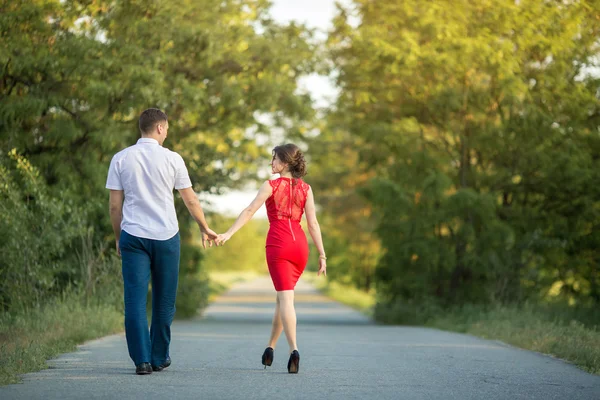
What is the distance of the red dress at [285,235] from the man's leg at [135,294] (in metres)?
1.16

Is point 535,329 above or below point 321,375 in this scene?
above

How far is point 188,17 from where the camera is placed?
2083cm

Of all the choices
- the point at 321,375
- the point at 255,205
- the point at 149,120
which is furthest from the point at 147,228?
the point at 321,375

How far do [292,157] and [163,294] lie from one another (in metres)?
1.69

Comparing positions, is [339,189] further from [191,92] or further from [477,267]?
[191,92]

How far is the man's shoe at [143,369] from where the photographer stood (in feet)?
26.7

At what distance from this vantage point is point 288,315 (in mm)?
8656

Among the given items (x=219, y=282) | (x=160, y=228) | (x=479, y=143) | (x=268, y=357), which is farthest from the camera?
(x=219, y=282)

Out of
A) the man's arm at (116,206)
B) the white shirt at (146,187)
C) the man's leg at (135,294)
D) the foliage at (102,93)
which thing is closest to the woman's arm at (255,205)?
the white shirt at (146,187)

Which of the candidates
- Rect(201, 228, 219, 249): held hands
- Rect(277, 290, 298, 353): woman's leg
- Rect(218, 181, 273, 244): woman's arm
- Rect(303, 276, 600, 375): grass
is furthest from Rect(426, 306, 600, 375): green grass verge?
Rect(201, 228, 219, 249): held hands

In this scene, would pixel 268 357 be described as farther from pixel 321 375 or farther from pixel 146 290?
pixel 146 290

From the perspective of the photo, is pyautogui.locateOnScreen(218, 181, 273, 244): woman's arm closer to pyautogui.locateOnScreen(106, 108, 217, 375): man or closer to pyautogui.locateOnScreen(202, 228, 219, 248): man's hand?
pyautogui.locateOnScreen(202, 228, 219, 248): man's hand

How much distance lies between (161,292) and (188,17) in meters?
13.3

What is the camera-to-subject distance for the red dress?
28.5 feet
